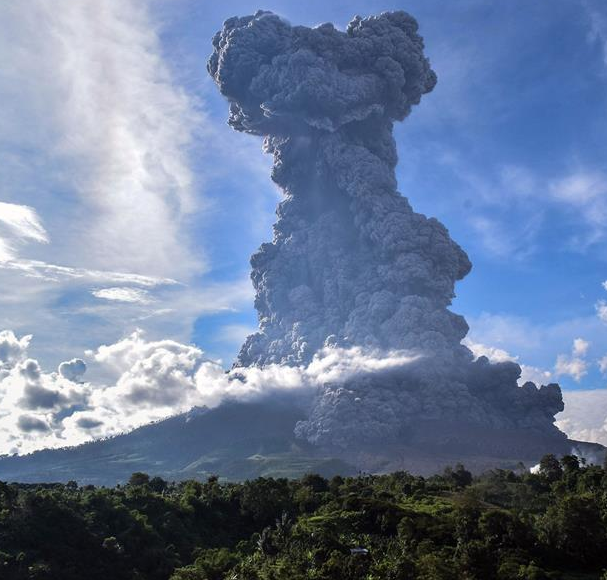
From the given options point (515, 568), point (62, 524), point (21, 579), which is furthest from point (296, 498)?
point (515, 568)

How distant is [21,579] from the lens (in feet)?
211

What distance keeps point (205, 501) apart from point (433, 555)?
47.4 meters

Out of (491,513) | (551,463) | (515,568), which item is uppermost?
(551,463)

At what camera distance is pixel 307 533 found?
70812 millimetres

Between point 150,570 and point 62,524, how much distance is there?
12.5 meters

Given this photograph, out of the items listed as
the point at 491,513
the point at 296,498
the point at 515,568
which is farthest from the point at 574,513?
the point at 296,498

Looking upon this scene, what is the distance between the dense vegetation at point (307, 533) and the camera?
56.7 m

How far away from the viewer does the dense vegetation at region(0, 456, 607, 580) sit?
56.7m

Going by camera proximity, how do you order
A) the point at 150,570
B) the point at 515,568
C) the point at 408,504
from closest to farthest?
the point at 515,568
the point at 150,570
the point at 408,504

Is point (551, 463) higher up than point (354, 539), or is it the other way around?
point (551, 463)

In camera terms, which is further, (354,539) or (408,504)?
(408,504)

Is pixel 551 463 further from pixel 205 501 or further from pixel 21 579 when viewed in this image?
pixel 21 579

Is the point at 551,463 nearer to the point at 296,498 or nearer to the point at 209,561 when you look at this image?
the point at 296,498

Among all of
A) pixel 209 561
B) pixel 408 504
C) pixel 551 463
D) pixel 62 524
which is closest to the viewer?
pixel 209 561
